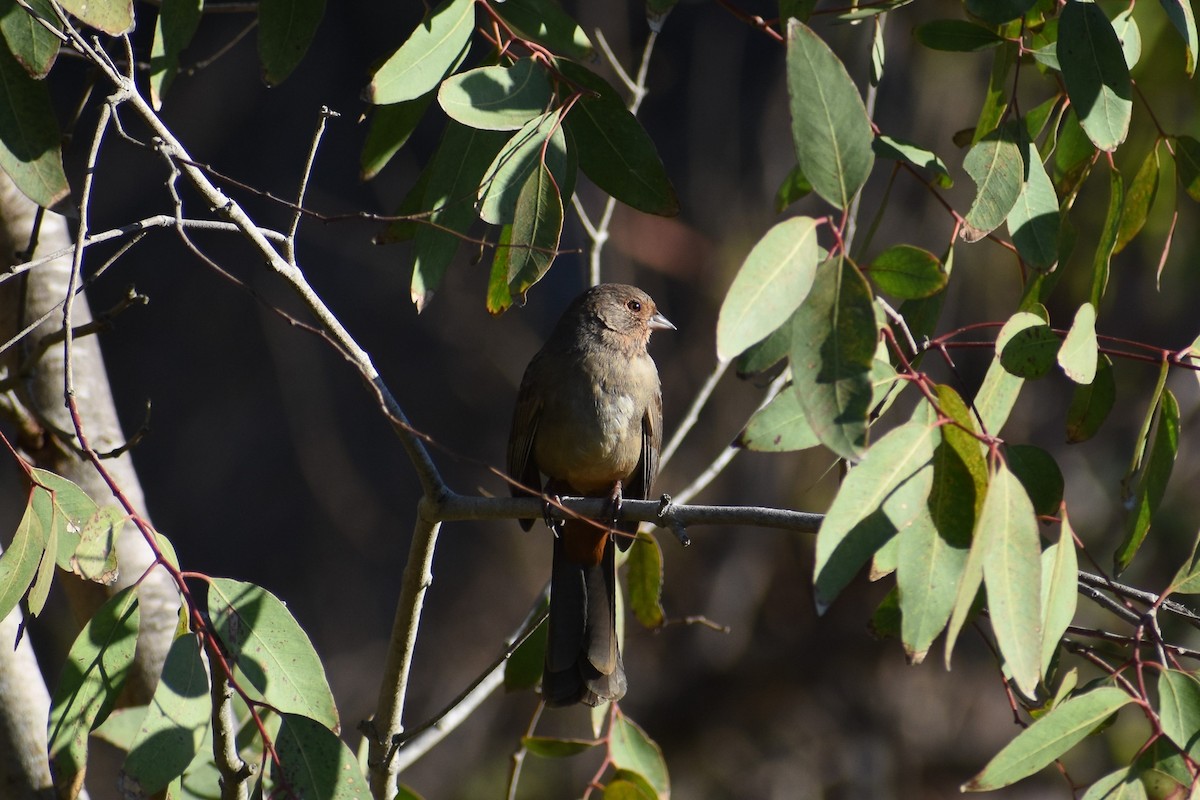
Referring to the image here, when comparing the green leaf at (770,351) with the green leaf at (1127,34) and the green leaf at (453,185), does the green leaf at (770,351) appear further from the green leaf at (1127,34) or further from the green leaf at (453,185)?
the green leaf at (1127,34)

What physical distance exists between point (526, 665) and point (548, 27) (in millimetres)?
2036

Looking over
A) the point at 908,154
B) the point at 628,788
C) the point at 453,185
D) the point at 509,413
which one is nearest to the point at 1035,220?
the point at 908,154

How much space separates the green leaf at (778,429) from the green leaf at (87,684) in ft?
4.49

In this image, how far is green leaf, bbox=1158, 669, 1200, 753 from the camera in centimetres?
246

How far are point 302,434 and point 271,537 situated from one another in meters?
0.87

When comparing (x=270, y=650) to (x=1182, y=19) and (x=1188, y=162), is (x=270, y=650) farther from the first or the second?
(x=1188, y=162)

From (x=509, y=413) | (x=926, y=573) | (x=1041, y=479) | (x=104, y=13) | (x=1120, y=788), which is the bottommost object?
(x=509, y=413)

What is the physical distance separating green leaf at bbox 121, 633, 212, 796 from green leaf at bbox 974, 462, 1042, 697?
5.38ft

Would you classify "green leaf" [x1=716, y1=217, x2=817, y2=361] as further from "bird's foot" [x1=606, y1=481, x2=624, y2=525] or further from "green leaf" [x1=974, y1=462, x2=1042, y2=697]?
"bird's foot" [x1=606, y1=481, x2=624, y2=525]

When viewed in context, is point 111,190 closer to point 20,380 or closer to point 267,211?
point 267,211

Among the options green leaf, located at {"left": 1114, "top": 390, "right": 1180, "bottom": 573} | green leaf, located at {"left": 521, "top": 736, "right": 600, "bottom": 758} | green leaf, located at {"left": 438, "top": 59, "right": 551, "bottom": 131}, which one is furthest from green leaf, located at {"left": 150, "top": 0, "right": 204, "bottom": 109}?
green leaf, located at {"left": 1114, "top": 390, "right": 1180, "bottom": 573}

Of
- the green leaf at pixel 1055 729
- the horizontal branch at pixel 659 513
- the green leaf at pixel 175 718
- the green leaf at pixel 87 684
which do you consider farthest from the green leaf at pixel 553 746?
the green leaf at pixel 1055 729

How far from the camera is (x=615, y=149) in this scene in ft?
9.42

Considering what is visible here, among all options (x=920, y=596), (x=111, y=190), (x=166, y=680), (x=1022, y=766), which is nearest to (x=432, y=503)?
(x=166, y=680)
